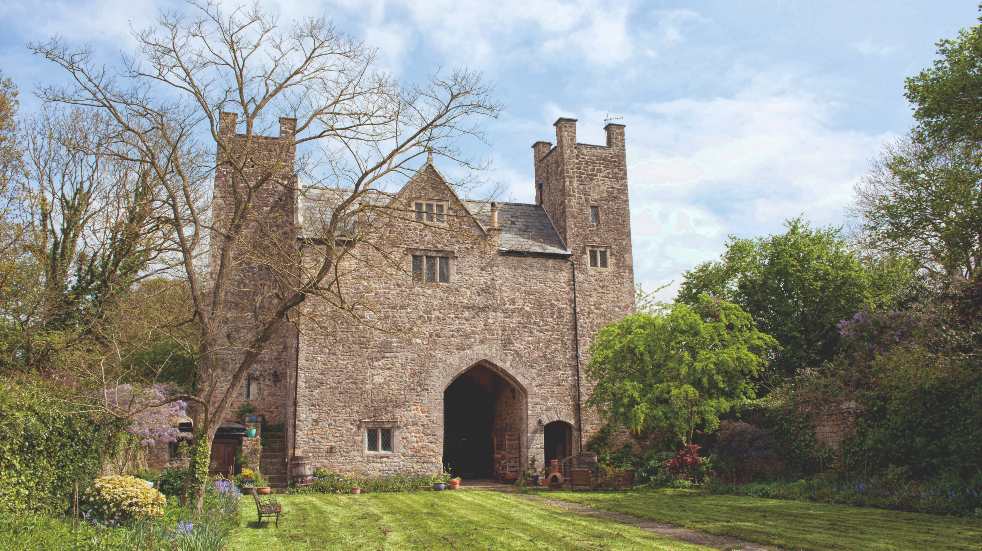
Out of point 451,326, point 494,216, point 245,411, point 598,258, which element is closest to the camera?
point 245,411

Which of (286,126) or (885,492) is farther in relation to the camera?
(286,126)

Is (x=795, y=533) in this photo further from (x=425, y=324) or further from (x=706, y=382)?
(x=425, y=324)

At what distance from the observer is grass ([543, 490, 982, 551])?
1139cm

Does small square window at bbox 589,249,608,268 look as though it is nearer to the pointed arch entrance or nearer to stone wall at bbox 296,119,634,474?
stone wall at bbox 296,119,634,474

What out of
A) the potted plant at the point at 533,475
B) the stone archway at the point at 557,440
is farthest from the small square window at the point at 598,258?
the potted plant at the point at 533,475

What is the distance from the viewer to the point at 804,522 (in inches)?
542

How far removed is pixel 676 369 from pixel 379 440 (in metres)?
9.51

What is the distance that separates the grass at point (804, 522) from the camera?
11391 millimetres

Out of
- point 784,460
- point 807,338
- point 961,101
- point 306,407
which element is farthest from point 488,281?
point 961,101

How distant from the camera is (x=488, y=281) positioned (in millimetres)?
25750

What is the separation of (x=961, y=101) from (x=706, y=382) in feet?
31.6

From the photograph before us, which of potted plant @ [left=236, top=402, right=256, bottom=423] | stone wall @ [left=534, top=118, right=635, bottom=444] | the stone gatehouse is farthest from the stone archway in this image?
potted plant @ [left=236, top=402, right=256, bottom=423]

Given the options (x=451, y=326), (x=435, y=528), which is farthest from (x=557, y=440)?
(x=435, y=528)

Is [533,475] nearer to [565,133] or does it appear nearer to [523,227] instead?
[523,227]
